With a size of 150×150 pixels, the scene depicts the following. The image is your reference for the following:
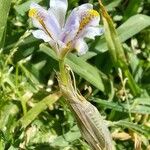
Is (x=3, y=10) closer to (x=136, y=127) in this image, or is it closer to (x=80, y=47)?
(x=80, y=47)

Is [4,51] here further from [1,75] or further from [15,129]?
[15,129]

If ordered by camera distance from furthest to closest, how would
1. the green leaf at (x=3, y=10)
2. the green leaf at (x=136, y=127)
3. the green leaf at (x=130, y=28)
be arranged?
the green leaf at (x=130, y=28)
the green leaf at (x=136, y=127)
the green leaf at (x=3, y=10)

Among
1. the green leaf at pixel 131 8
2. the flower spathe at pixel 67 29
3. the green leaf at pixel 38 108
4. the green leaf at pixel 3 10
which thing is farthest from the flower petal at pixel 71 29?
the green leaf at pixel 131 8

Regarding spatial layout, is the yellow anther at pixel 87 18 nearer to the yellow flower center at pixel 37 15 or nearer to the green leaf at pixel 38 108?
the yellow flower center at pixel 37 15

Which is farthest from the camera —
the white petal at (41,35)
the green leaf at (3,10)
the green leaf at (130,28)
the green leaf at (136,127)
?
the green leaf at (130,28)

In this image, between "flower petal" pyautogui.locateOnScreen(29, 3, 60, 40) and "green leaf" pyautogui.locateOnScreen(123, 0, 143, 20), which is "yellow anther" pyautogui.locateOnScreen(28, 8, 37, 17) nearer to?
"flower petal" pyautogui.locateOnScreen(29, 3, 60, 40)
